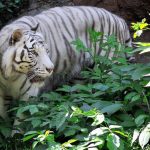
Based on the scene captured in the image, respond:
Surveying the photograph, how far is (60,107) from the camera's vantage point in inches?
143

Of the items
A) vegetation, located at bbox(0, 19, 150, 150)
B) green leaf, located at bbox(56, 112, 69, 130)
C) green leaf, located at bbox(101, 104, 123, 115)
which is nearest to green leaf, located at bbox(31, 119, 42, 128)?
vegetation, located at bbox(0, 19, 150, 150)

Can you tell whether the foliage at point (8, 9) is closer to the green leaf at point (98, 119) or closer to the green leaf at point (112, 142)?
the green leaf at point (98, 119)

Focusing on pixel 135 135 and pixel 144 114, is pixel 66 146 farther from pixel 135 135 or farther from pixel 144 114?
pixel 144 114

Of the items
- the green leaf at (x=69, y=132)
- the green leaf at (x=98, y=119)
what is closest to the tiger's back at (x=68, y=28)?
the green leaf at (x=69, y=132)

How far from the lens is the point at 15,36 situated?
4344 millimetres

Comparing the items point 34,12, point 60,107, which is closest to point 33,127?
point 60,107

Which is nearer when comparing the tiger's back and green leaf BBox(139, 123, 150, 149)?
green leaf BBox(139, 123, 150, 149)

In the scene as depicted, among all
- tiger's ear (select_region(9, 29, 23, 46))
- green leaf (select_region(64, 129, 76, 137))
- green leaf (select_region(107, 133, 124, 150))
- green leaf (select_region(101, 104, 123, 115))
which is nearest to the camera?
green leaf (select_region(107, 133, 124, 150))

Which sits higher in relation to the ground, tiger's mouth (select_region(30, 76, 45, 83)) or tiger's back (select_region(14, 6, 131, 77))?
tiger's mouth (select_region(30, 76, 45, 83))

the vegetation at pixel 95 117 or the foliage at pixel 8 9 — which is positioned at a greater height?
the vegetation at pixel 95 117

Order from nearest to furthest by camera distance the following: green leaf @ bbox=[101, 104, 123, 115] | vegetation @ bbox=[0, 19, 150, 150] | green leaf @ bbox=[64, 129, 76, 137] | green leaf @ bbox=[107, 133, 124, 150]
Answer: green leaf @ bbox=[107, 133, 124, 150] < vegetation @ bbox=[0, 19, 150, 150] < green leaf @ bbox=[64, 129, 76, 137] < green leaf @ bbox=[101, 104, 123, 115]

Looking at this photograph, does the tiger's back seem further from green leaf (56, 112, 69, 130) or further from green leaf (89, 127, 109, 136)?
green leaf (89, 127, 109, 136)

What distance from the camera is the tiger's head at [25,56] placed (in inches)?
171

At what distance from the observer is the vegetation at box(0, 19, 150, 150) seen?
3295mm
